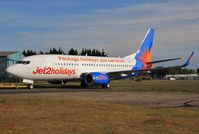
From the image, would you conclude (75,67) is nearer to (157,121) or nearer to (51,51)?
(157,121)

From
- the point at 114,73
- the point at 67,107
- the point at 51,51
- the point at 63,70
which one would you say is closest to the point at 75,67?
the point at 63,70

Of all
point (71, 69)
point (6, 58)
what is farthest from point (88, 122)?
point (6, 58)

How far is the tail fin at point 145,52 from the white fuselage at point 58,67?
649 centimetres

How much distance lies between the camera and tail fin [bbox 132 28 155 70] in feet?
194

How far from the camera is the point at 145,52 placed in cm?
6097

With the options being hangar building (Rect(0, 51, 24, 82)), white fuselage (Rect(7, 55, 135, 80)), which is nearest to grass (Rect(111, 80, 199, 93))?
white fuselage (Rect(7, 55, 135, 80))

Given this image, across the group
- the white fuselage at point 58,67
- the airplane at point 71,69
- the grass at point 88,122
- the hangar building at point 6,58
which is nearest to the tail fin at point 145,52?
the airplane at point 71,69

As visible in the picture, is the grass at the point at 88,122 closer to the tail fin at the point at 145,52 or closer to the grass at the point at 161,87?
the grass at the point at 161,87

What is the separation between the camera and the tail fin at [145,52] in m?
59.1

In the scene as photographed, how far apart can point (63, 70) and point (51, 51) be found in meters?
80.9

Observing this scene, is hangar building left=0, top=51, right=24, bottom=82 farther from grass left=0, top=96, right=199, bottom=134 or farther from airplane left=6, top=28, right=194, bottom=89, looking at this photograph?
grass left=0, top=96, right=199, bottom=134

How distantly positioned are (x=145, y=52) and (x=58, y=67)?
62.1 ft

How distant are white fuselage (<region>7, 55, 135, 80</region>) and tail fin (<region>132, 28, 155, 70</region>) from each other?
6495mm

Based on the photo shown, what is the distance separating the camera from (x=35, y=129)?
455 inches
